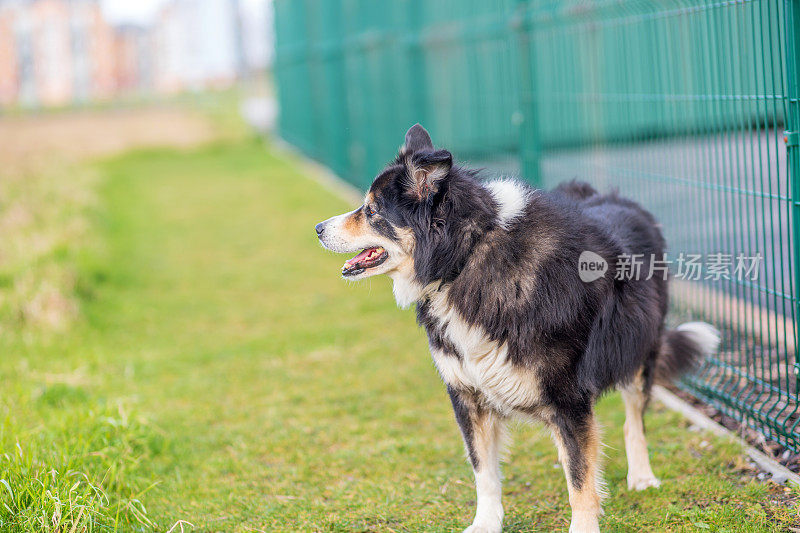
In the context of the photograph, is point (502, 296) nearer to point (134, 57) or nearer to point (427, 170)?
point (427, 170)

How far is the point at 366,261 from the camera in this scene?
10.7ft

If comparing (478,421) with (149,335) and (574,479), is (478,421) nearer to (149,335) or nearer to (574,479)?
(574,479)

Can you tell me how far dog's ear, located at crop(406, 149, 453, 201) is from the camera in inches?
115

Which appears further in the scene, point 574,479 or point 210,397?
point 210,397

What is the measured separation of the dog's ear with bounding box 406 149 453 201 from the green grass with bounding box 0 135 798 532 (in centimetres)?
149

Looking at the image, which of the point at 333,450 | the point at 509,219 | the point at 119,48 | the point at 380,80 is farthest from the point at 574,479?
the point at 119,48

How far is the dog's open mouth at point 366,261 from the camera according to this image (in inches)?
127

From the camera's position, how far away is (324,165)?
15.8 metres


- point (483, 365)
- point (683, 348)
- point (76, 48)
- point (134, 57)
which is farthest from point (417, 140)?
point (134, 57)

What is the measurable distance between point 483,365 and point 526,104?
3.15m

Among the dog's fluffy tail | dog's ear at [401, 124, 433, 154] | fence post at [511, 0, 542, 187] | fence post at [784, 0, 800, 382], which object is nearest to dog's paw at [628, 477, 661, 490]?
the dog's fluffy tail

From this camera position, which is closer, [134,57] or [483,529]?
[483,529]

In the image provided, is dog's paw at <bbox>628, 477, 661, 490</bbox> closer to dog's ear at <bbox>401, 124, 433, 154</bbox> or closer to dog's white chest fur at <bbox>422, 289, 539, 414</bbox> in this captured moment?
dog's white chest fur at <bbox>422, 289, 539, 414</bbox>

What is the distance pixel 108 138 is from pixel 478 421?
24.8 metres
